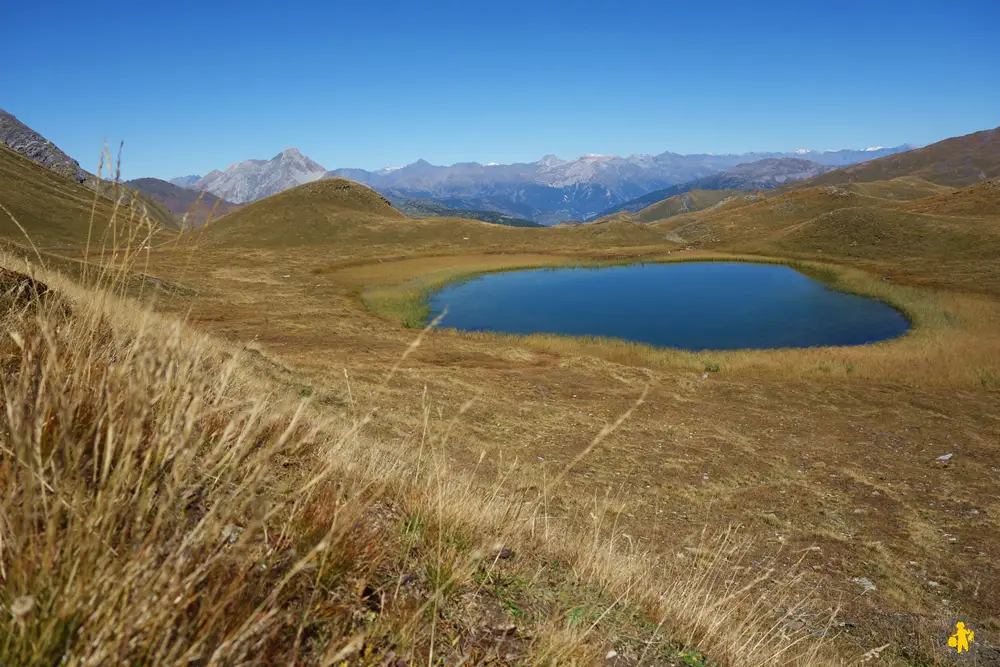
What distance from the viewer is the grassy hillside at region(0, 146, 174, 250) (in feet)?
189

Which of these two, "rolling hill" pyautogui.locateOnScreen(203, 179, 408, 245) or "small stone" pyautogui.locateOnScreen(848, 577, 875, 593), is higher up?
"rolling hill" pyautogui.locateOnScreen(203, 179, 408, 245)

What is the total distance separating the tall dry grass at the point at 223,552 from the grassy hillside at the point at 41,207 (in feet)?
193

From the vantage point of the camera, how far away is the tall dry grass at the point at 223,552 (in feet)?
4.69

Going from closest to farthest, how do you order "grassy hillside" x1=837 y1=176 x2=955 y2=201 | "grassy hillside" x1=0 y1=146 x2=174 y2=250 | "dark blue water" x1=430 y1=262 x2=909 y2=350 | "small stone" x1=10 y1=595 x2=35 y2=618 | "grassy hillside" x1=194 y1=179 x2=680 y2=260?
1. "small stone" x1=10 y1=595 x2=35 y2=618
2. "dark blue water" x1=430 y1=262 x2=909 y2=350
3. "grassy hillside" x1=0 y1=146 x2=174 y2=250
4. "grassy hillside" x1=194 y1=179 x2=680 y2=260
5. "grassy hillside" x1=837 y1=176 x2=955 y2=201

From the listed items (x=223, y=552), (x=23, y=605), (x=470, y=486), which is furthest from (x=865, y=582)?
(x=23, y=605)

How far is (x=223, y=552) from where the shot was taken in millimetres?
1846

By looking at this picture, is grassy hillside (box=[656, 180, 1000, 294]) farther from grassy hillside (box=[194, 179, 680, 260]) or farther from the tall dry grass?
the tall dry grass

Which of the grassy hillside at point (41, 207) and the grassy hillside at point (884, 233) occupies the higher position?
the grassy hillside at point (41, 207)

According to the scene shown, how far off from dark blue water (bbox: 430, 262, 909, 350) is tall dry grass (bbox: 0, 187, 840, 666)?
22989mm

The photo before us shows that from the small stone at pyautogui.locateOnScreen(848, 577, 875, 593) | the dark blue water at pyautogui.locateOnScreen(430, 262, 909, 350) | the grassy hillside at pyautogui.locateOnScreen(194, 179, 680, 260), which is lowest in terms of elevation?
the small stone at pyautogui.locateOnScreen(848, 577, 875, 593)

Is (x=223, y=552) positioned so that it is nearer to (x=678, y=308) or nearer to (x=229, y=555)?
→ (x=229, y=555)

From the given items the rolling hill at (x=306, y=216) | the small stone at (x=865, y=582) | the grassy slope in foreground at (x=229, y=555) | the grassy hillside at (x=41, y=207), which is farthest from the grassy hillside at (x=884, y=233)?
the grassy hillside at (x=41, y=207)

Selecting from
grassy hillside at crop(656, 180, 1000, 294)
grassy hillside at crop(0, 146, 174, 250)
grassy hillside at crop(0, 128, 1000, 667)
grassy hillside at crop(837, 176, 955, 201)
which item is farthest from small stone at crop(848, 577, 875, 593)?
grassy hillside at crop(837, 176, 955, 201)

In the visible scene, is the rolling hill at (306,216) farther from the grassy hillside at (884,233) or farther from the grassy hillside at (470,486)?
the grassy hillside at (884,233)
